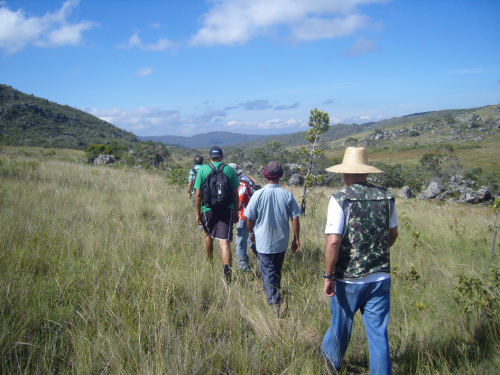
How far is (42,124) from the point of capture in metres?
61.0

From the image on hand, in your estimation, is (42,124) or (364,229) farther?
(42,124)

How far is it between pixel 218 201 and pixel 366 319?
7.52 feet

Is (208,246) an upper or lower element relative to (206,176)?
lower

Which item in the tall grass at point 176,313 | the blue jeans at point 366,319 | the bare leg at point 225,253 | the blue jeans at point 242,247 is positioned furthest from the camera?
the blue jeans at point 242,247

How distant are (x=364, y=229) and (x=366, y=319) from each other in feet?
2.27

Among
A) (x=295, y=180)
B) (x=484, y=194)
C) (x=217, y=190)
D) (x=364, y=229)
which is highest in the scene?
(x=217, y=190)

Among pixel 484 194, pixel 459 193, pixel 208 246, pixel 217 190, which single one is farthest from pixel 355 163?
pixel 459 193

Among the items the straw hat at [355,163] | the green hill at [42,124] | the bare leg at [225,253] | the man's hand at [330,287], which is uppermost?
the green hill at [42,124]

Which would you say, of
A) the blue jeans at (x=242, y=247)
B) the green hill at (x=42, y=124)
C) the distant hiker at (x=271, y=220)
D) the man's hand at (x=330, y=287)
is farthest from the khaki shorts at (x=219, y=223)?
the green hill at (x=42, y=124)

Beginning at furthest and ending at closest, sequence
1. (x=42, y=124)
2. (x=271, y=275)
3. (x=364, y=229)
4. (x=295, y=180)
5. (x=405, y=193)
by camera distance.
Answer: (x=42, y=124) → (x=405, y=193) → (x=295, y=180) → (x=271, y=275) → (x=364, y=229)

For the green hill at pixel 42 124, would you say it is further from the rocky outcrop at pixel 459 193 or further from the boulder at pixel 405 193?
the rocky outcrop at pixel 459 193

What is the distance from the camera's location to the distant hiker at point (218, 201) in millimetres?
3926

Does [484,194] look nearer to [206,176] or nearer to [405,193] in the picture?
[405,193]

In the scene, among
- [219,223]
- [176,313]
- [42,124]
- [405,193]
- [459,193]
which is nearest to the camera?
[176,313]
